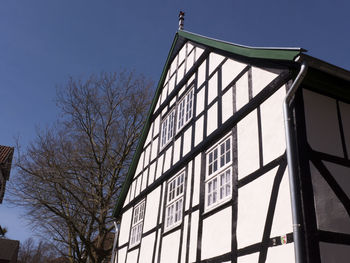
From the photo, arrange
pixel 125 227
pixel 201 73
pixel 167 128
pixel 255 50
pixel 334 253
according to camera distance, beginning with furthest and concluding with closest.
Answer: pixel 125 227 → pixel 167 128 → pixel 201 73 → pixel 255 50 → pixel 334 253

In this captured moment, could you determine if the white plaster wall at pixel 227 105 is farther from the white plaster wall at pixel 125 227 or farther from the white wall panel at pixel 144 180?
the white plaster wall at pixel 125 227

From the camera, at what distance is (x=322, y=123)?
Answer: 5738 mm

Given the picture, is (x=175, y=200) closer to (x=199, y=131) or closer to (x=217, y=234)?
(x=199, y=131)

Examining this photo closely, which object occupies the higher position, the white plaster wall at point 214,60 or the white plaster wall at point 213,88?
the white plaster wall at point 214,60

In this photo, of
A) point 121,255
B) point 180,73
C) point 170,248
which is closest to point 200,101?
point 180,73

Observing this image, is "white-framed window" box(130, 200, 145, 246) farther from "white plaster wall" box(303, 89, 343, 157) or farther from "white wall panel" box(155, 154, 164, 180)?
"white plaster wall" box(303, 89, 343, 157)

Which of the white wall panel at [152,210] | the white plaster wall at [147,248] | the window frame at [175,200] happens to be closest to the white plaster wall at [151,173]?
the white wall panel at [152,210]

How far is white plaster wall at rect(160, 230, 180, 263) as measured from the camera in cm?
841

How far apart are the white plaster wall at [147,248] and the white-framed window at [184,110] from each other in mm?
3215

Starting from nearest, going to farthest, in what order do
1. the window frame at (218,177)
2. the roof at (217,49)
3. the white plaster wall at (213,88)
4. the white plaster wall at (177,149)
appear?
the roof at (217,49)
the window frame at (218,177)
the white plaster wall at (213,88)
the white plaster wall at (177,149)

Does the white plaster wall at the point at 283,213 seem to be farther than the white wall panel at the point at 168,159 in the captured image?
No

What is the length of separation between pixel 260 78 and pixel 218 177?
217 cm

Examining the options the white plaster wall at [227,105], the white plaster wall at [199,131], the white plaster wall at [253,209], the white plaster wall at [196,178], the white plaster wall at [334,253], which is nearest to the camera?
the white plaster wall at [334,253]

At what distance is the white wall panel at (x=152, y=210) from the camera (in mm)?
10430
